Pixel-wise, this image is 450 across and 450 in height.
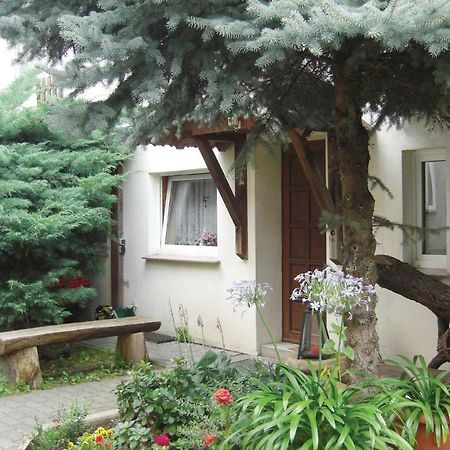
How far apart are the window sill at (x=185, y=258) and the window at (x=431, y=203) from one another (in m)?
3.02

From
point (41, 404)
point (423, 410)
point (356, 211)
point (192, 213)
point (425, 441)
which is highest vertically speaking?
point (192, 213)

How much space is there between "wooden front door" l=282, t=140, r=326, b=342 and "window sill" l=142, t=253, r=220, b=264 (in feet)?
3.35

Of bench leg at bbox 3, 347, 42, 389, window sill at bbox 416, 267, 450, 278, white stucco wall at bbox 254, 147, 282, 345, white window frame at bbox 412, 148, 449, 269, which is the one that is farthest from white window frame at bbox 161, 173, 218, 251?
window sill at bbox 416, 267, 450, 278

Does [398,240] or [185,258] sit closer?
[398,240]

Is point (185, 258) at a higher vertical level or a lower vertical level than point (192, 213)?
lower

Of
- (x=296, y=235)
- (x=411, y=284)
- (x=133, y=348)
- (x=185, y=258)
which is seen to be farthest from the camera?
(x=185, y=258)

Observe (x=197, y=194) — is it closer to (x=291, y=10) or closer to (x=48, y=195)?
(x=48, y=195)

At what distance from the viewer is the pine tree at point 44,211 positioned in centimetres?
823

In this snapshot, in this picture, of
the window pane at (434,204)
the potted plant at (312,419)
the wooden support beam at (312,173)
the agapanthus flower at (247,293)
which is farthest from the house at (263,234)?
the potted plant at (312,419)

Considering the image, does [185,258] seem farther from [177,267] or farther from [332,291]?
[332,291]

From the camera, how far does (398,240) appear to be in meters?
7.12

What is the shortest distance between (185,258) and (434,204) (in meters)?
3.87

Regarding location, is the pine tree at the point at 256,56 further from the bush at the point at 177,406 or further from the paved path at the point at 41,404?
the paved path at the point at 41,404

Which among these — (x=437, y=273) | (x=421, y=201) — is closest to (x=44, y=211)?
(x=421, y=201)
